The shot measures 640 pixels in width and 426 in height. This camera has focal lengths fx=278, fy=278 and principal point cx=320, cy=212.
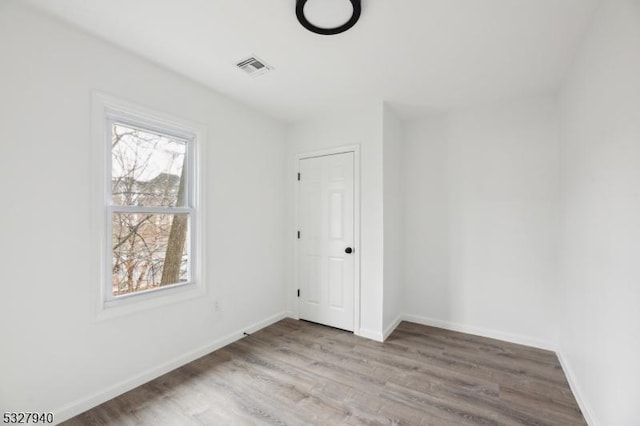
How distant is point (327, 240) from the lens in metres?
3.46

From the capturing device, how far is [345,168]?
3305 mm

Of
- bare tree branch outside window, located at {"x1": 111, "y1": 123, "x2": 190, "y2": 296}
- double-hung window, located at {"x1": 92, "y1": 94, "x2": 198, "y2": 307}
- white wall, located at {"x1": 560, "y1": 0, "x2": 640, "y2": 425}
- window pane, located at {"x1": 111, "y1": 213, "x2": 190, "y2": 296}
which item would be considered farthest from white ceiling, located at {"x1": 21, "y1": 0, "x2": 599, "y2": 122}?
window pane, located at {"x1": 111, "y1": 213, "x2": 190, "y2": 296}

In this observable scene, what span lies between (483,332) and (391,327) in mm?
1020

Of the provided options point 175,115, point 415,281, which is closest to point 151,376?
point 175,115

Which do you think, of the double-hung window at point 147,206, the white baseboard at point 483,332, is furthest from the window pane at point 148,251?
the white baseboard at point 483,332

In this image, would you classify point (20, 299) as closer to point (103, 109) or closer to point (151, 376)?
point (151, 376)

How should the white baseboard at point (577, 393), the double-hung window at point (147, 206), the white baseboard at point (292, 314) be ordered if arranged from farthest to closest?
the white baseboard at point (292, 314) → the double-hung window at point (147, 206) → the white baseboard at point (577, 393)

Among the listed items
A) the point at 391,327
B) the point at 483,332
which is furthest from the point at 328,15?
the point at 483,332

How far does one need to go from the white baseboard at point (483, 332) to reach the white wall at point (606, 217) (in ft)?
1.82

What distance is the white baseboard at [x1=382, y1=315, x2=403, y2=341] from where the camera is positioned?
308 centimetres

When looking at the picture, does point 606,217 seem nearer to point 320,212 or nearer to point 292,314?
point 320,212

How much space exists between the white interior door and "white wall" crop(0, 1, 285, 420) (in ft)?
4.73

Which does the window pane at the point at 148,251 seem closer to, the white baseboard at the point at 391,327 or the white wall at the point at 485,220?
the white baseboard at the point at 391,327

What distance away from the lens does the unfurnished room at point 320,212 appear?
1.68m
